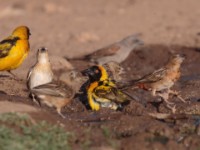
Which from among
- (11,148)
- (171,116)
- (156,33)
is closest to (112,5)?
A: (156,33)

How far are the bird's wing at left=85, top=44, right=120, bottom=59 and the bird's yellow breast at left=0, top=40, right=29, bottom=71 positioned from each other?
4256 mm

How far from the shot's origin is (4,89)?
12.5m

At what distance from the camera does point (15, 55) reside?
43.3ft

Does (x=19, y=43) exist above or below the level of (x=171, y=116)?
above

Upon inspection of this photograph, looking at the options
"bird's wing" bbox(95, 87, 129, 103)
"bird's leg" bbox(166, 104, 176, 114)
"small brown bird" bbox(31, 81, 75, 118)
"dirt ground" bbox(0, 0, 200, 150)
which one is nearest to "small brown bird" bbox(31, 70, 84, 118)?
"small brown bird" bbox(31, 81, 75, 118)

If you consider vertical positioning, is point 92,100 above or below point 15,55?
below

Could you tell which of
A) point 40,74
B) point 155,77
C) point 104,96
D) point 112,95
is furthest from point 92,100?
point 155,77

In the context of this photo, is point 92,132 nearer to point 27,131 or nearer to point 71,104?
point 27,131

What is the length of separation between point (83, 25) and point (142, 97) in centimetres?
889

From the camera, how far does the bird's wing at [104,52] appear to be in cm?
1748

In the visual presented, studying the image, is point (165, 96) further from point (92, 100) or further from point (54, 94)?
point (54, 94)

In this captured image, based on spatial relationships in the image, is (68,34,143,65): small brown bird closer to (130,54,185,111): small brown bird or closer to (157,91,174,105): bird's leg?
(130,54,185,111): small brown bird

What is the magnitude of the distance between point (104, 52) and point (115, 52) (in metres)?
0.41

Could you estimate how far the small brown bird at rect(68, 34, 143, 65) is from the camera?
1753 centimetres
